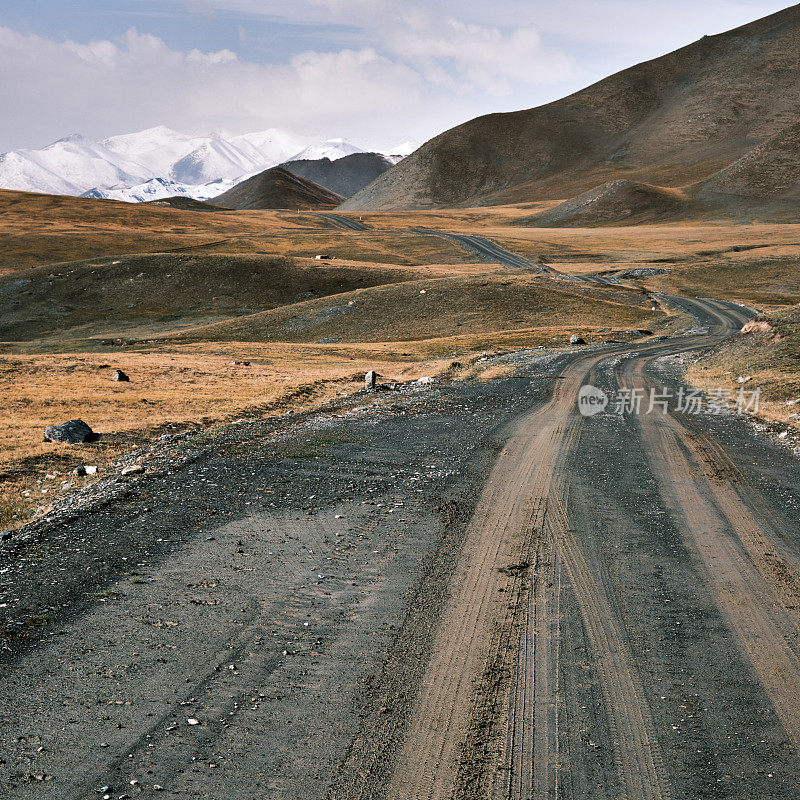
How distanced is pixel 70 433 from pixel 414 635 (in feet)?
50.0

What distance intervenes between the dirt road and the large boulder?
5887 millimetres

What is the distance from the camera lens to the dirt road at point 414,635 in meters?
6.00

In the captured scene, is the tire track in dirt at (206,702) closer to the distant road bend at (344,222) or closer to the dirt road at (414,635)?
the dirt road at (414,635)

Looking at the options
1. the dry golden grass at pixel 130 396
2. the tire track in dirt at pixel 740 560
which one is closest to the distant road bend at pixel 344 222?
the dry golden grass at pixel 130 396

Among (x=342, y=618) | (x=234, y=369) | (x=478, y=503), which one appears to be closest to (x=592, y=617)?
(x=342, y=618)

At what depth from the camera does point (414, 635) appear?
8.16 meters

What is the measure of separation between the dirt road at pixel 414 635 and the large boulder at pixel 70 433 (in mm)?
5887

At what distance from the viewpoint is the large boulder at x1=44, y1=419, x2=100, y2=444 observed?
19203mm

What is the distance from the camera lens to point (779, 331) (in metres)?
30.0

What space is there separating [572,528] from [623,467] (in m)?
4.55

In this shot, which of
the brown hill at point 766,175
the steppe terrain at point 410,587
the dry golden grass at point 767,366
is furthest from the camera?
the brown hill at point 766,175

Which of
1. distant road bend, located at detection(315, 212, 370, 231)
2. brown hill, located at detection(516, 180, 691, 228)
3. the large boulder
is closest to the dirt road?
the large boulder

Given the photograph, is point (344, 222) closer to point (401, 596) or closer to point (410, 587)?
point (410, 587)

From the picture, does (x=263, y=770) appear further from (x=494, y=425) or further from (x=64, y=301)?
(x=64, y=301)
